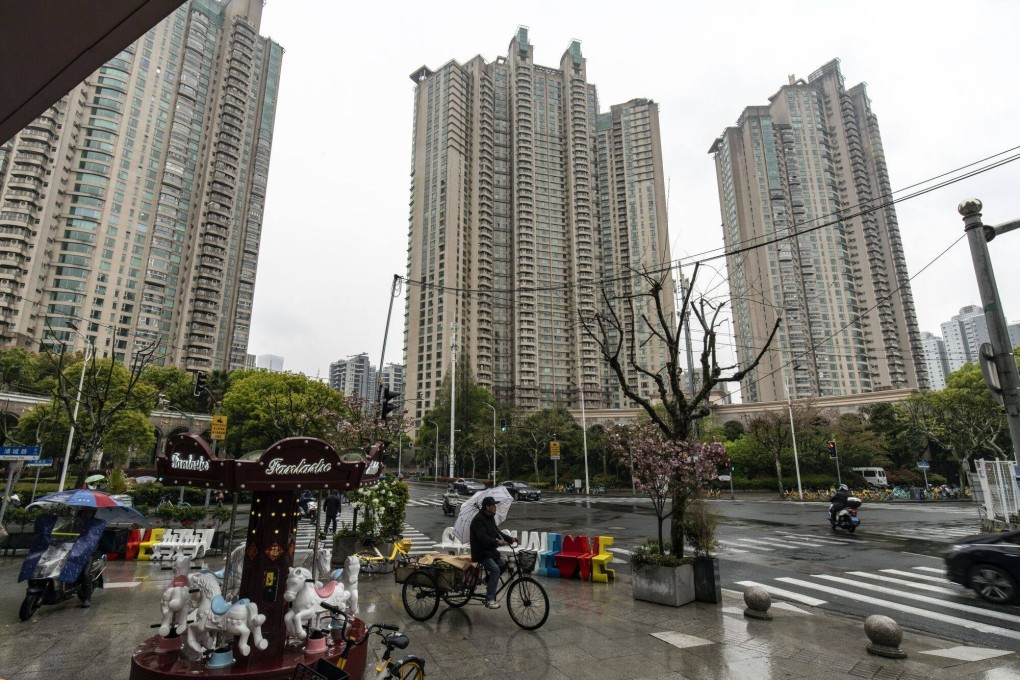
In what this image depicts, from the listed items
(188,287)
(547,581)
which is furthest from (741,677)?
(188,287)

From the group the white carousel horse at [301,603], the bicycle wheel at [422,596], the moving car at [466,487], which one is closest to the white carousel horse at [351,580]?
the white carousel horse at [301,603]

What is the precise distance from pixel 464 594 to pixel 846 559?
11.6 m

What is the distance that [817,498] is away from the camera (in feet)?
123

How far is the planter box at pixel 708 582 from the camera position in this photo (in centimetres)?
845

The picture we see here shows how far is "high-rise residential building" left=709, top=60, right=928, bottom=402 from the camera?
86.2m

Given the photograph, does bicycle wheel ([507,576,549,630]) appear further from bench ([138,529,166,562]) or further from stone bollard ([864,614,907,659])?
bench ([138,529,166,562])

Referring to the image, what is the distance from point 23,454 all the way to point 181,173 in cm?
8915

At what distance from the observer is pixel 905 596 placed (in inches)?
374

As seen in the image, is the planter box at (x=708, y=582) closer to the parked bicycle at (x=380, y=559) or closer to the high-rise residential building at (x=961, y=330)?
the parked bicycle at (x=380, y=559)

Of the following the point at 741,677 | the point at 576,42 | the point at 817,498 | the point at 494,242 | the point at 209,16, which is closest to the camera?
the point at 741,677

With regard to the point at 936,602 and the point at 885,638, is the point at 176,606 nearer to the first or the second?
the point at 885,638

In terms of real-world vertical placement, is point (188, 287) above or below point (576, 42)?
below

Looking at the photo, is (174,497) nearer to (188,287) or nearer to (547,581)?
(547,581)

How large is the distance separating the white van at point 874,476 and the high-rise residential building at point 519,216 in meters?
50.6
